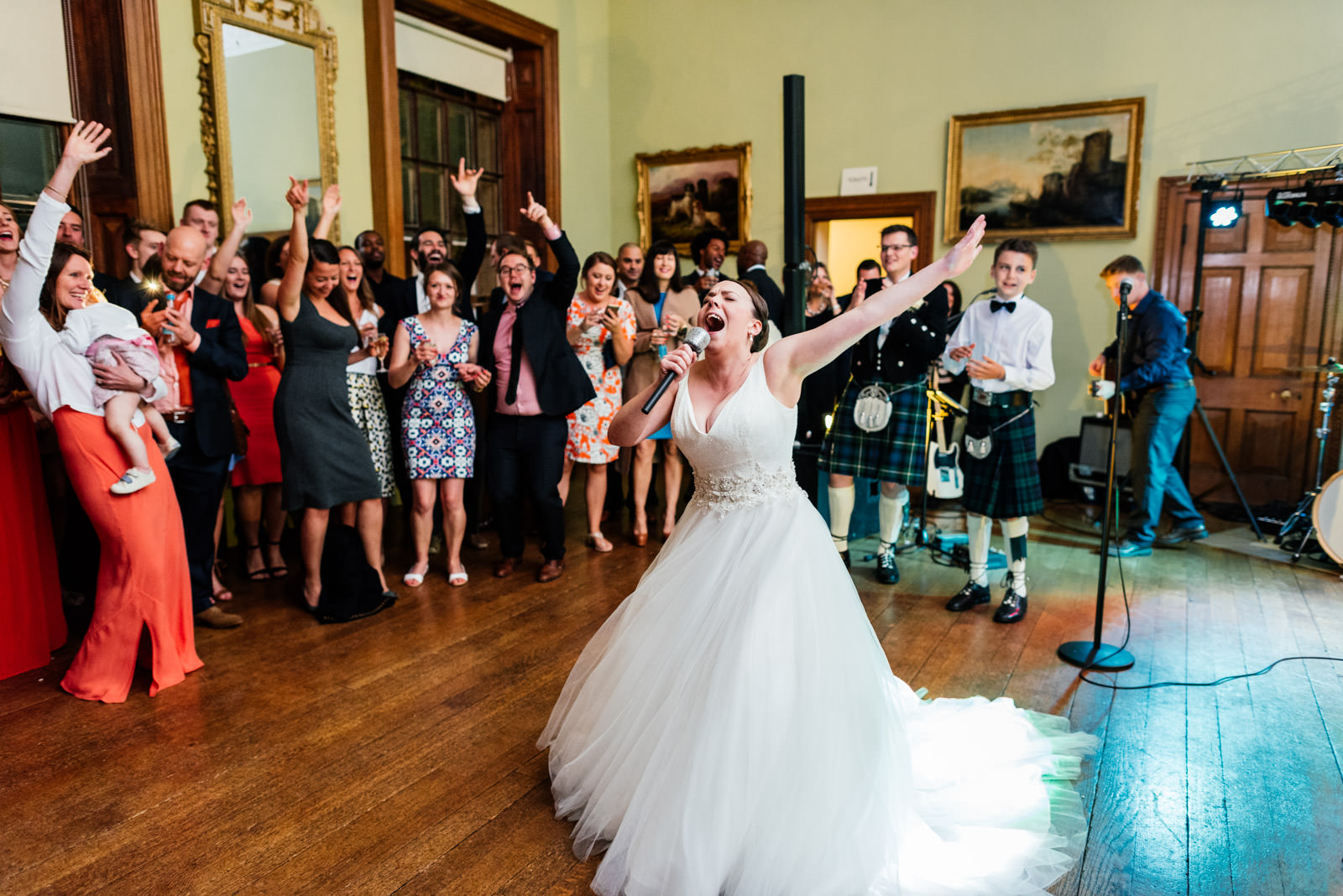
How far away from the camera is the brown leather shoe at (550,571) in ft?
14.8

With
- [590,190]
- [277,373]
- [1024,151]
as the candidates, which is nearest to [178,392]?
[277,373]

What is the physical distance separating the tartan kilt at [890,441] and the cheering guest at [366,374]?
7.29ft

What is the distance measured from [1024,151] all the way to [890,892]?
615 cm

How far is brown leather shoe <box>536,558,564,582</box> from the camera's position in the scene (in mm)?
4523

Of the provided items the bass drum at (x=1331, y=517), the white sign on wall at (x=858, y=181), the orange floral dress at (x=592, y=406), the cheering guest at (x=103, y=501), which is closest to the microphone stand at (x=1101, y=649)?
the bass drum at (x=1331, y=517)

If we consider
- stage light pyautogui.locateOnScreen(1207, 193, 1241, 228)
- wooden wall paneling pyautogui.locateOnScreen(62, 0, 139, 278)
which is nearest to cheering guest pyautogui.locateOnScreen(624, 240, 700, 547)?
wooden wall paneling pyautogui.locateOnScreen(62, 0, 139, 278)

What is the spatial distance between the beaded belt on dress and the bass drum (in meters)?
2.85

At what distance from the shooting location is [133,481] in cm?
314

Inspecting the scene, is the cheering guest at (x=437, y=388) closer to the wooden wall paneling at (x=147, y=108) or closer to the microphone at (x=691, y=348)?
the wooden wall paneling at (x=147, y=108)

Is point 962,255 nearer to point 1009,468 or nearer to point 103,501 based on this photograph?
point 1009,468

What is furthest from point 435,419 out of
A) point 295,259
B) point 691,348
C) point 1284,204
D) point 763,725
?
point 1284,204

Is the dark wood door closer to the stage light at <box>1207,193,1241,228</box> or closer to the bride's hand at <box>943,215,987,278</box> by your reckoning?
the stage light at <box>1207,193,1241,228</box>

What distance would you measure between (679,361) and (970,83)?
5.87 metres

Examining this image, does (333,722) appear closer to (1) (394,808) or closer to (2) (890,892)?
(1) (394,808)
